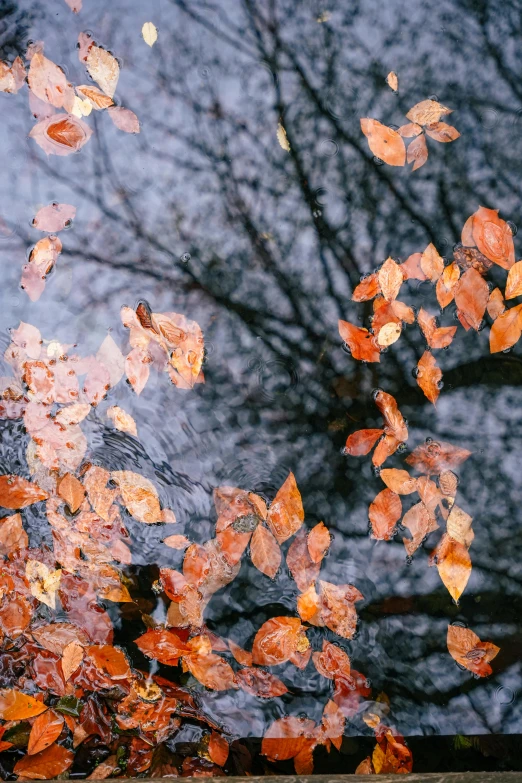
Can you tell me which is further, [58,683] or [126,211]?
[126,211]

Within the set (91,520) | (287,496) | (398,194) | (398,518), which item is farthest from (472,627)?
(398,194)

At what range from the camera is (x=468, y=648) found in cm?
164

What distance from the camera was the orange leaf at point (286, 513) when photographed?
162cm

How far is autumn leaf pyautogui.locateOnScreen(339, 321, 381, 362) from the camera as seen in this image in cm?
169

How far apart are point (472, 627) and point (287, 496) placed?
2.48ft

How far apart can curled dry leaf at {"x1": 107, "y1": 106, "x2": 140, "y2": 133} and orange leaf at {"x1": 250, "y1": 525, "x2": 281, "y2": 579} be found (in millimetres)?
1410

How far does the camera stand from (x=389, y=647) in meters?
1.62

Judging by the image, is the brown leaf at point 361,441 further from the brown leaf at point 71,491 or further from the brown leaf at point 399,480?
the brown leaf at point 71,491

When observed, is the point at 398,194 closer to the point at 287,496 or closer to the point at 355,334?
the point at 355,334

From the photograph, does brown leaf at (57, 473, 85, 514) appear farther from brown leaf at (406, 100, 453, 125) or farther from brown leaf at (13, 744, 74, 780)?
brown leaf at (406, 100, 453, 125)

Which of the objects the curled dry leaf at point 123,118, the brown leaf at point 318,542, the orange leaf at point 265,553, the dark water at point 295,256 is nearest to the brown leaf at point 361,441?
the dark water at point 295,256

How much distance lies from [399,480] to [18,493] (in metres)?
1.25

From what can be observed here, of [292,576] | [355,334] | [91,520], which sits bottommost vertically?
[91,520]

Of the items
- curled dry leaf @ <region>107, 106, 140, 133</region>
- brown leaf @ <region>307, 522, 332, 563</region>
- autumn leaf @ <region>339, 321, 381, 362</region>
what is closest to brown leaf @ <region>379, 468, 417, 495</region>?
brown leaf @ <region>307, 522, 332, 563</region>
